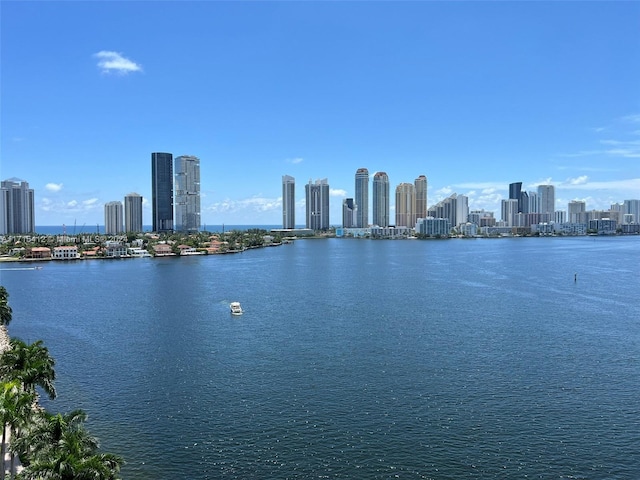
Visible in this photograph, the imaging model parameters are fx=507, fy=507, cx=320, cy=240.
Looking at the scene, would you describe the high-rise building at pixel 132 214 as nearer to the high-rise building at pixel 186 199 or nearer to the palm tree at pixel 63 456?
the high-rise building at pixel 186 199

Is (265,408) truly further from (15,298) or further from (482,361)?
(15,298)

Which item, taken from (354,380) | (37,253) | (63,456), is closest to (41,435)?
(63,456)

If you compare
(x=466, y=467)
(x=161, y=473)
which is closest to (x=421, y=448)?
(x=466, y=467)

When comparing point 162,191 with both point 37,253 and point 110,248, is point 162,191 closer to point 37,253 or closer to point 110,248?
point 110,248

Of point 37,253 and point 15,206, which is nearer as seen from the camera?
point 37,253

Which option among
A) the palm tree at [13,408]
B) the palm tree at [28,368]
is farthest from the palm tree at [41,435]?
the palm tree at [28,368]

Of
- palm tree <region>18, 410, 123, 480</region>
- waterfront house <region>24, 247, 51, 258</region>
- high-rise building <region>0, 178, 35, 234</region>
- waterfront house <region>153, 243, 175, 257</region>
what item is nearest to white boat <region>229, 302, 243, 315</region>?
palm tree <region>18, 410, 123, 480</region>
